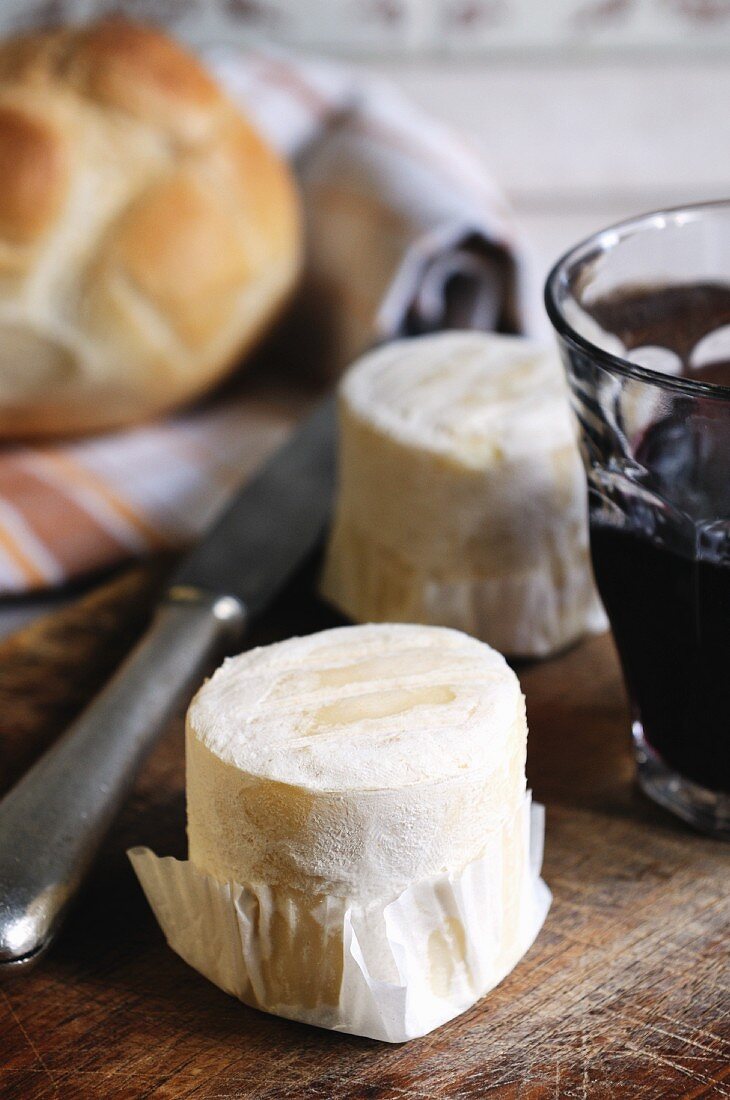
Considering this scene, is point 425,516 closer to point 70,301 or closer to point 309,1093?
point 309,1093

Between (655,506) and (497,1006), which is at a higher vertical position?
(655,506)

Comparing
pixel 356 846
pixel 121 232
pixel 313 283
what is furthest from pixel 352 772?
pixel 313 283

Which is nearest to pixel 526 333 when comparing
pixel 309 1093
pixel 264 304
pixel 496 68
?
pixel 264 304

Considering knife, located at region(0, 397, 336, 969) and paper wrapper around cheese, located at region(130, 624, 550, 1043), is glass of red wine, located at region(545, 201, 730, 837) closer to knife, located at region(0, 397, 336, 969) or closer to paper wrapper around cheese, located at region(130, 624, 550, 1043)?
paper wrapper around cheese, located at region(130, 624, 550, 1043)

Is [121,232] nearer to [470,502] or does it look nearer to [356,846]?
[470,502]

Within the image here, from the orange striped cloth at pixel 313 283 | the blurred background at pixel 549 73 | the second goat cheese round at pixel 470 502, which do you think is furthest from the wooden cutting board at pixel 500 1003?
the blurred background at pixel 549 73

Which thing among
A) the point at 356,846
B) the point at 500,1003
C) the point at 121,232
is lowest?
the point at 500,1003

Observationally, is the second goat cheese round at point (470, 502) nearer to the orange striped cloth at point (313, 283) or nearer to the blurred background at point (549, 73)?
the orange striped cloth at point (313, 283)
